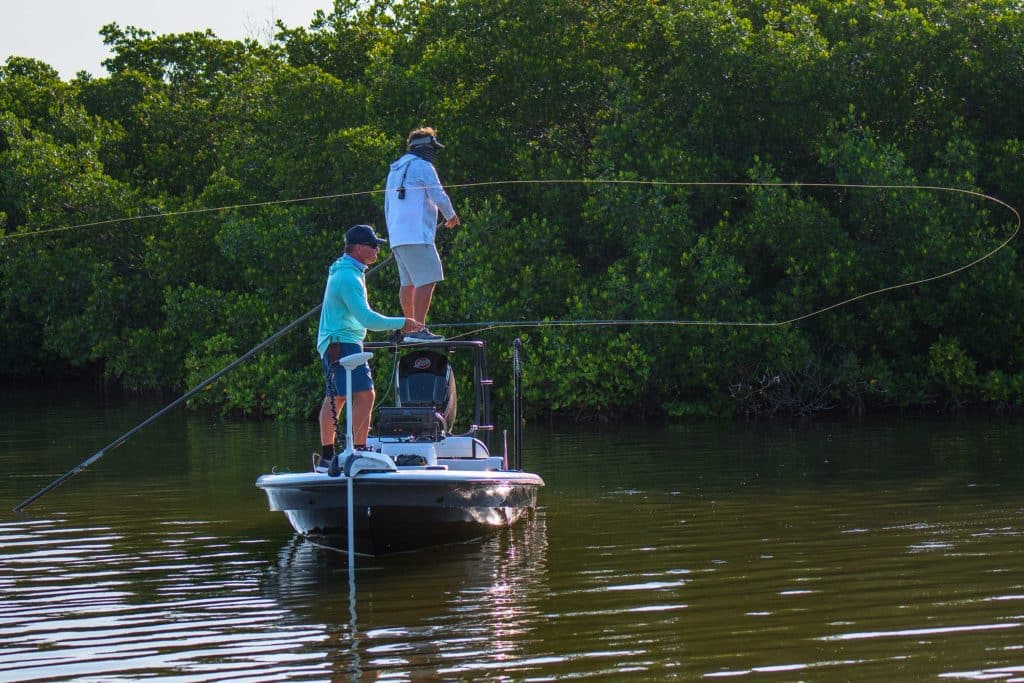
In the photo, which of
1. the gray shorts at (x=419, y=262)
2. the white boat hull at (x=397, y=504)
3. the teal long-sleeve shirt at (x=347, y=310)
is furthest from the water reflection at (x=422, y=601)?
the gray shorts at (x=419, y=262)

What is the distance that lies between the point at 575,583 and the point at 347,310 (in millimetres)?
2423

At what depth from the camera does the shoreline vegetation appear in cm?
2314

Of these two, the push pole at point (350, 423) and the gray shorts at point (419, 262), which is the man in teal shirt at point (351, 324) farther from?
the gray shorts at point (419, 262)

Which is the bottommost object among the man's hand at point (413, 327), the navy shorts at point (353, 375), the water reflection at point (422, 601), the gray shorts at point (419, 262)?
the water reflection at point (422, 601)

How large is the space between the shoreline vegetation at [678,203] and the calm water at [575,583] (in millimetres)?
7435

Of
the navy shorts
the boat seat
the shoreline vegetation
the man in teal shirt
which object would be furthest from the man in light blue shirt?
the shoreline vegetation

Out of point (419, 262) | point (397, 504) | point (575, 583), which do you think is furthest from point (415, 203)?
point (575, 583)

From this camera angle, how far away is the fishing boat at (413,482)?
9586 mm

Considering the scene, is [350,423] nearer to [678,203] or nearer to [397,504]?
[397,504]

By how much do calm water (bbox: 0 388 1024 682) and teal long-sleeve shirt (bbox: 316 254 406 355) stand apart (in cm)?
155

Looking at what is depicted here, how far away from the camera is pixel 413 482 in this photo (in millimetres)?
9625

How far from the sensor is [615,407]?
24.1 meters

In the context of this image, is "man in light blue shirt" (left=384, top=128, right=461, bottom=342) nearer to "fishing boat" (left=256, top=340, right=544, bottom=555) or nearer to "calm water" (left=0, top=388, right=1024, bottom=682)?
"fishing boat" (left=256, top=340, right=544, bottom=555)

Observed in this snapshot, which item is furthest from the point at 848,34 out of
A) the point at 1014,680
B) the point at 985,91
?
the point at 1014,680
